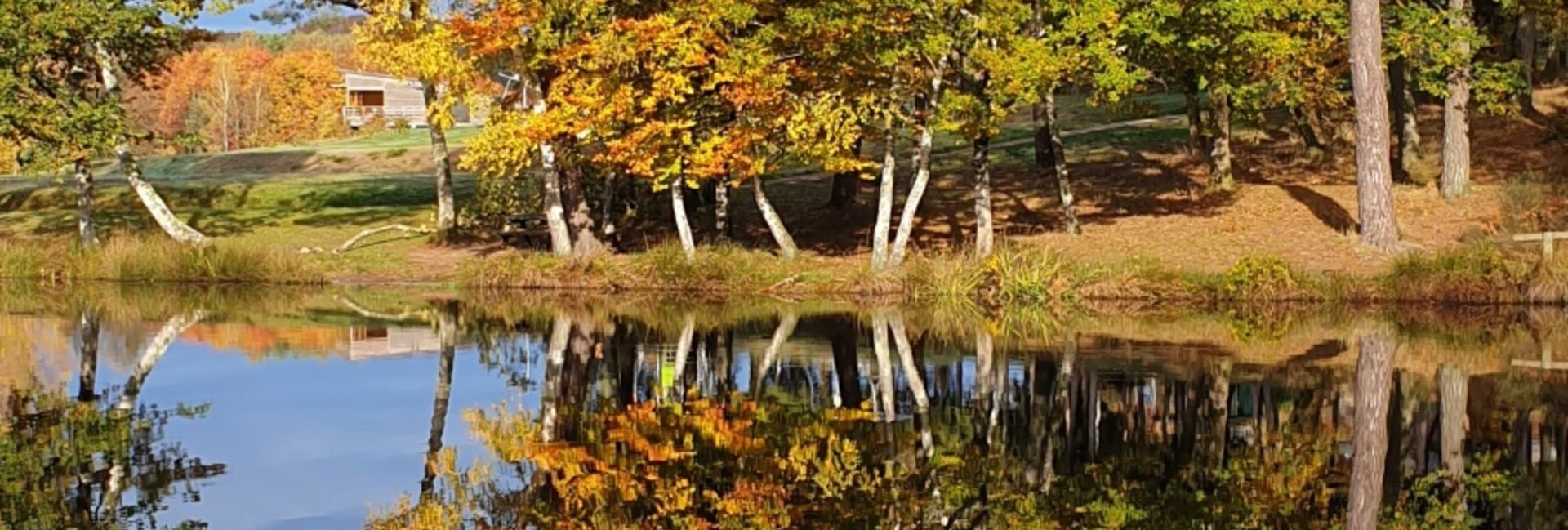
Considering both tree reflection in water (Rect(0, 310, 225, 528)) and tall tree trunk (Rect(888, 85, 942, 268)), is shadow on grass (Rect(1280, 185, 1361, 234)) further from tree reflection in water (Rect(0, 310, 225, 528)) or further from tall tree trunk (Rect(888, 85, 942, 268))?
tree reflection in water (Rect(0, 310, 225, 528))

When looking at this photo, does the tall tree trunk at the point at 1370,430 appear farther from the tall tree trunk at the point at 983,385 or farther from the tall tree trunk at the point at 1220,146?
the tall tree trunk at the point at 1220,146

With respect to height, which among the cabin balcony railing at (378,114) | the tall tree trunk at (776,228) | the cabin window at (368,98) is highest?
the cabin window at (368,98)

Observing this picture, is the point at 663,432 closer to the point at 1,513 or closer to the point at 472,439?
the point at 472,439

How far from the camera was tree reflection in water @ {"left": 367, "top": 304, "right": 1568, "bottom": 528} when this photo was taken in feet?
46.5

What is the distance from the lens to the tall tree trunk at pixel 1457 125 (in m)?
35.8

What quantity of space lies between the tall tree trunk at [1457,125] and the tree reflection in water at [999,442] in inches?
473

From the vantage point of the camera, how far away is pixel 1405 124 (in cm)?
3959

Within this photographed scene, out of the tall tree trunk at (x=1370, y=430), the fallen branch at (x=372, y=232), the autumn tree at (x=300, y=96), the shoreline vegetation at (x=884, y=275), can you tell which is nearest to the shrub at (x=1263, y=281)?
the shoreline vegetation at (x=884, y=275)

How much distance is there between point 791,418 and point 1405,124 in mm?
23874

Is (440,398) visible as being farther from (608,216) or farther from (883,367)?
(608,216)

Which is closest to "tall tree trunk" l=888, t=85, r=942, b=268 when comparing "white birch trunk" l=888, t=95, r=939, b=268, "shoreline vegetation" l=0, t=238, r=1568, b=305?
"white birch trunk" l=888, t=95, r=939, b=268

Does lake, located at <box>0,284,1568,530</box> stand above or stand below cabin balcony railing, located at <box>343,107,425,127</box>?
below

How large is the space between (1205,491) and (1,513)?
315 inches

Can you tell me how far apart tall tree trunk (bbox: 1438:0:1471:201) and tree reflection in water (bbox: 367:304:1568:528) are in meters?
12.0
